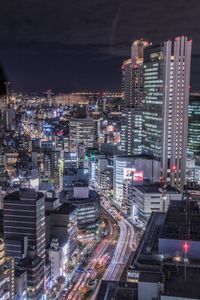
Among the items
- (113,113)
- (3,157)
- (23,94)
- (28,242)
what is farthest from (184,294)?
(23,94)

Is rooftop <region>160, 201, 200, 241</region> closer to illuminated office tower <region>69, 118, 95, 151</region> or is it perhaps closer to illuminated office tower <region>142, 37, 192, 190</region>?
illuminated office tower <region>142, 37, 192, 190</region>

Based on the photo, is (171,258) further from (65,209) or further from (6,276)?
(65,209)

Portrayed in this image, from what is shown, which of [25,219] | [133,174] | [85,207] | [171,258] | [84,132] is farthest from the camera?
[84,132]

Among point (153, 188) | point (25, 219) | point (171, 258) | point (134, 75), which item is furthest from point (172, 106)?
point (171, 258)

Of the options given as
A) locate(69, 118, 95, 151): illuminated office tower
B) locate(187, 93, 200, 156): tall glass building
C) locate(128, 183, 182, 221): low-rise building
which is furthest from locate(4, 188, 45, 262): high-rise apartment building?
locate(69, 118, 95, 151): illuminated office tower

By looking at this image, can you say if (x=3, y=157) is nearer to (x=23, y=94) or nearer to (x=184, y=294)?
(x=184, y=294)

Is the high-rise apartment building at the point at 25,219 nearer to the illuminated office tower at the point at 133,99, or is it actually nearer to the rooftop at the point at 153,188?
the rooftop at the point at 153,188
